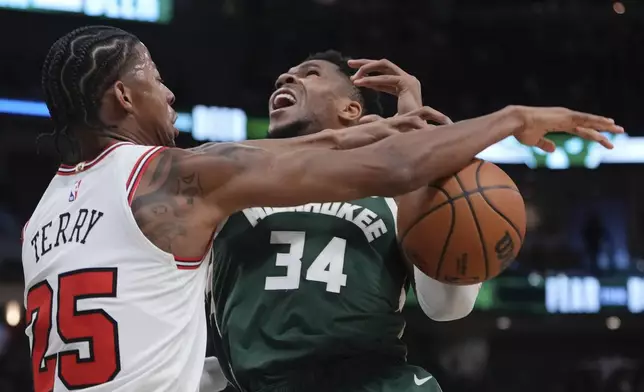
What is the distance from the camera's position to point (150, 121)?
9.36 ft

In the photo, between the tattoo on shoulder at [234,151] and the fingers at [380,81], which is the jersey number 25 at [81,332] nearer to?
the tattoo on shoulder at [234,151]

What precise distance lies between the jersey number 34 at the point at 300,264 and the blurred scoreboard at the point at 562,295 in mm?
9223

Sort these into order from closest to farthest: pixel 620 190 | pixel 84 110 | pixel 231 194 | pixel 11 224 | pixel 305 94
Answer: pixel 231 194
pixel 84 110
pixel 305 94
pixel 11 224
pixel 620 190

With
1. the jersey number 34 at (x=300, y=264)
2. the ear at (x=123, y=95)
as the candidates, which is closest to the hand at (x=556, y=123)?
the jersey number 34 at (x=300, y=264)

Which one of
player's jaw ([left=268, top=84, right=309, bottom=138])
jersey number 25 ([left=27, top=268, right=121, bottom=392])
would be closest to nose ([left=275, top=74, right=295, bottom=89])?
player's jaw ([left=268, top=84, right=309, bottom=138])

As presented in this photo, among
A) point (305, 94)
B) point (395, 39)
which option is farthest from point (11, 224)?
point (305, 94)

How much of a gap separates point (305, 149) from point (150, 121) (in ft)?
1.76

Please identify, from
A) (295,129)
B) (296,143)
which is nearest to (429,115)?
(296,143)

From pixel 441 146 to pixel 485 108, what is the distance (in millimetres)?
10769

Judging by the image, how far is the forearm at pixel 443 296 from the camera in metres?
3.07

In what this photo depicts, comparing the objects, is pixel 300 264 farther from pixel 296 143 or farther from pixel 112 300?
pixel 112 300

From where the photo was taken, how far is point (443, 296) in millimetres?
3088

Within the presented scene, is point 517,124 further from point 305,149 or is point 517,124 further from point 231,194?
point 231,194

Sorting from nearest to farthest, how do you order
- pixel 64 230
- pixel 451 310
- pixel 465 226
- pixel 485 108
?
pixel 64 230
pixel 465 226
pixel 451 310
pixel 485 108
